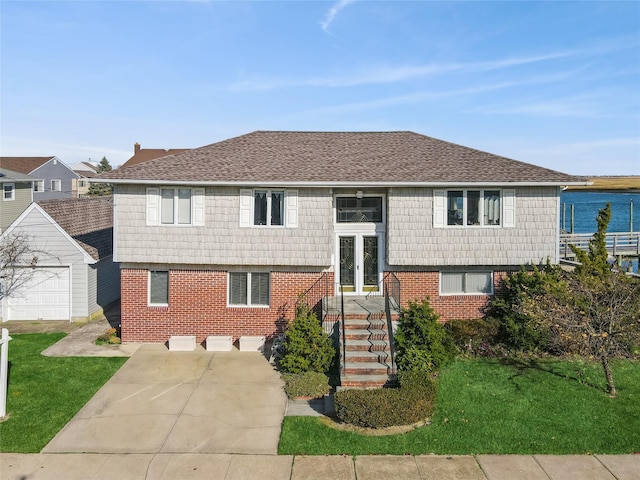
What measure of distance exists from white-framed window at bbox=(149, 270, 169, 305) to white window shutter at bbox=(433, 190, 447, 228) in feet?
28.0

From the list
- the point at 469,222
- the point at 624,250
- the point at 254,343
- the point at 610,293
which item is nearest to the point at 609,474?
the point at 610,293

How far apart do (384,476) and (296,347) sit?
16.1 feet

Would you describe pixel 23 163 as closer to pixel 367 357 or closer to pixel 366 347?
pixel 366 347

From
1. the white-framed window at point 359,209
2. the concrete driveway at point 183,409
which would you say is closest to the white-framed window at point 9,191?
the concrete driveway at point 183,409

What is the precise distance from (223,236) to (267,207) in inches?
63.3

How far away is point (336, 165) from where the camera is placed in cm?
1579

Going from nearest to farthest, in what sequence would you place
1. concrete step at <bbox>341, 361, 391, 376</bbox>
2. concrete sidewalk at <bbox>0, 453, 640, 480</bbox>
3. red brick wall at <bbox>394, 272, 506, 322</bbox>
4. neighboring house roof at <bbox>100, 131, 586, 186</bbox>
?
concrete sidewalk at <bbox>0, 453, 640, 480</bbox> → concrete step at <bbox>341, 361, 391, 376</bbox> → neighboring house roof at <bbox>100, 131, 586, 186</bbox> → red brick wall at <bbox>394, 272, 506, 322</bbox>

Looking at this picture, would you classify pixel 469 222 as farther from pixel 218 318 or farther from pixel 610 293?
pixel 218 318

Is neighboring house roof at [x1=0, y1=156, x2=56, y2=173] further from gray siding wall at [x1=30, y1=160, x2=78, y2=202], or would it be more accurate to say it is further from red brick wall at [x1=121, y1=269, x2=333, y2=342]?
red brick wall at [x1=121, y1=269, x2=333, y2=342]

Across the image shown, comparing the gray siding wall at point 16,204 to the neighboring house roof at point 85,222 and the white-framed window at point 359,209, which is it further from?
the white-framed window at point 359,209

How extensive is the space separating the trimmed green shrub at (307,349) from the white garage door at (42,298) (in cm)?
963

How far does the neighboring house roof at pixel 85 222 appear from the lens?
58.7 ft

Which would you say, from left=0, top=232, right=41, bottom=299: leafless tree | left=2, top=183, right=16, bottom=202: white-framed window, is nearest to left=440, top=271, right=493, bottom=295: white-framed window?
left=0, top=232, right=41, bottom=299: leafless tree

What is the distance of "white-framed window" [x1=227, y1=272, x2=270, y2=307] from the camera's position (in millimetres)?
15484
